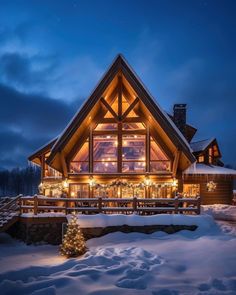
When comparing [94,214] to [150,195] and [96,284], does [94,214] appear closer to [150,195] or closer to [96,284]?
[150,195]

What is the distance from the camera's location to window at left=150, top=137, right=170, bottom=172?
2017cm

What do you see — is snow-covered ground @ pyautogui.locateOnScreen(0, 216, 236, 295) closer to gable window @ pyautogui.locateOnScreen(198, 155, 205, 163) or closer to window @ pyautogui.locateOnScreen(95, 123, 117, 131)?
window @ pyautogui.locateOnScreen(95, 123, 117, 131)

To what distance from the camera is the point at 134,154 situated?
67.1ft

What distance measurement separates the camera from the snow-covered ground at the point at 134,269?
751 cm

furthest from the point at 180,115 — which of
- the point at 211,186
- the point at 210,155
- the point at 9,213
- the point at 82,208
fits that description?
the point at 9,213

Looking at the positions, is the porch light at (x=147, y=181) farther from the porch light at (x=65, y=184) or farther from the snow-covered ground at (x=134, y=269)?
the snow-covered ground at (x=134, y=269)

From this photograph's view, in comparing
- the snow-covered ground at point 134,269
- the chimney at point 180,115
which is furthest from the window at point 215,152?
the snow-covered ground at point 134,269

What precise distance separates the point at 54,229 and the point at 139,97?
9018 millimetres

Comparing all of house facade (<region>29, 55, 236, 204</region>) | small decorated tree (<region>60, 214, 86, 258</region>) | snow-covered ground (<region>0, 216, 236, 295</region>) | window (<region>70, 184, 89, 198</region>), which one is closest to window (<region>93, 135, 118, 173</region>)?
house facade (<region>29, 55, 236, 204</region>)

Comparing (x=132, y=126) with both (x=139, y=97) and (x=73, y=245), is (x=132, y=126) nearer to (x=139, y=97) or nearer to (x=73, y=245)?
(x=139, y=97)

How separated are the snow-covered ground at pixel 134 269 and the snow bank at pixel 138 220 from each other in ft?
3.44

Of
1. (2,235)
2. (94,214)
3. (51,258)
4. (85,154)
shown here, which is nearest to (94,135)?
(85,154)

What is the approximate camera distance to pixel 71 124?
18.9 metres

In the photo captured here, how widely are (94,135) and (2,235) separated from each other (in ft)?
26.2
